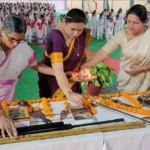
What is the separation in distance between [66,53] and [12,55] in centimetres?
45

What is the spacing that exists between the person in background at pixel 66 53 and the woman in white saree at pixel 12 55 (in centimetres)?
17

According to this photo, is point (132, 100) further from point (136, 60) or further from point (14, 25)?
point (14, 25)

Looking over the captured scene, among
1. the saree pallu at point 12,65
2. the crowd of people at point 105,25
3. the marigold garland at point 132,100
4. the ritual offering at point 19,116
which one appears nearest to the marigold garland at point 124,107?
the marigold garland at point 132,100

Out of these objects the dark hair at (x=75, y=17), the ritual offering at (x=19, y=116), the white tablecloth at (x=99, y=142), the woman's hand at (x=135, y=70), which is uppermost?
the dark hair at (x=75, y=17)

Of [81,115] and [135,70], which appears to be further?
[135,70]

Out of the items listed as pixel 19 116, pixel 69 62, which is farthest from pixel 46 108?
Answer: pixel 69 62

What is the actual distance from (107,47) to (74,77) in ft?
1.23

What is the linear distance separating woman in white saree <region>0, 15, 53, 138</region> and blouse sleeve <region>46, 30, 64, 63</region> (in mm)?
138

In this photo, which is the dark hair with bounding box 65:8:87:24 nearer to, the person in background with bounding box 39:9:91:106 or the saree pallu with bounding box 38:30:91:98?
the person in background with bounding box 39:9:91:106

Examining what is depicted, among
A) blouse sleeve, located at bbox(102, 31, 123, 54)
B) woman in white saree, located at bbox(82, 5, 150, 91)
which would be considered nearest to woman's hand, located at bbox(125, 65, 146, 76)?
woman in white saree, located at bbox(82, 5, 150, 91)

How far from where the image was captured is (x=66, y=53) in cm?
214

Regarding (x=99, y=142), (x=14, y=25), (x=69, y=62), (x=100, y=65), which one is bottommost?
(x=99, y=142)

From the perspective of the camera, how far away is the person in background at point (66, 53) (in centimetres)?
187

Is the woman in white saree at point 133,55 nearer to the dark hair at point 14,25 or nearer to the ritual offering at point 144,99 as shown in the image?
the ritual offering at point 144,99
